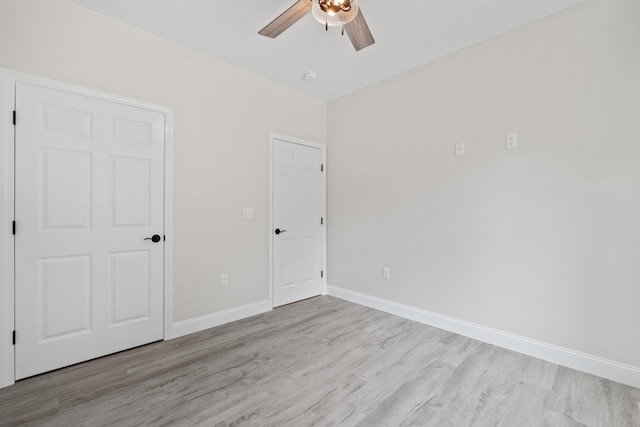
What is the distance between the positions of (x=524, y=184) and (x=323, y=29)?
2210 millimetres

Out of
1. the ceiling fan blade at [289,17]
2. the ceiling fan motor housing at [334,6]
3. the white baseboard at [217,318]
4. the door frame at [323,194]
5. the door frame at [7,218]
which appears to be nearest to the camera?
the ceiling fan motor housing at [334,6]

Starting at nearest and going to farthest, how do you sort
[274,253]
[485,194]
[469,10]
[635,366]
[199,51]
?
[635,366] < [469,10] < [485,194] < [199,51] < [274,253]

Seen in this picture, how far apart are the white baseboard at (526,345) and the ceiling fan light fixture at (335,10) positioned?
2791 mm

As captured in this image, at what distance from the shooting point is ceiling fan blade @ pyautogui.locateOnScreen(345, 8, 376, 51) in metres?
1.78

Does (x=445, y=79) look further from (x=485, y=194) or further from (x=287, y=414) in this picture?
(x=287, y=414)

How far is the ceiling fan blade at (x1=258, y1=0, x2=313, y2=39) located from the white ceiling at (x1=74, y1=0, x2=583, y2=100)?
0.35 m

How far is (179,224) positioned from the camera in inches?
105

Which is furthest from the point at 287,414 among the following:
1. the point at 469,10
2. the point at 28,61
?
the point at 469,10

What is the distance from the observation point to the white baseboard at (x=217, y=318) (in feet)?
8.73

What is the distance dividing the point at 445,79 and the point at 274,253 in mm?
2728

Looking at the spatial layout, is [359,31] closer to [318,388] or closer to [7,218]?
[318,388]

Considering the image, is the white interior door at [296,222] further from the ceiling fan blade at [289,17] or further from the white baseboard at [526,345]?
the ceiling fan blade at [289,17]

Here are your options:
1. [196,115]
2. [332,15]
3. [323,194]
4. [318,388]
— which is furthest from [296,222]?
[332,15]

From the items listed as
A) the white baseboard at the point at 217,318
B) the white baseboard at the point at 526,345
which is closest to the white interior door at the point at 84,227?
the white baseboard at the point at 217,318
